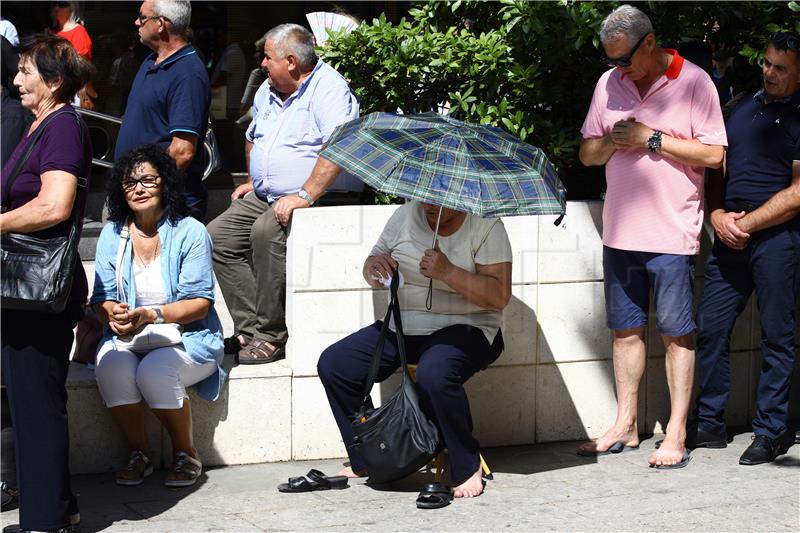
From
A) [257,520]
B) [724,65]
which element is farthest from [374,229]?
[724,65]

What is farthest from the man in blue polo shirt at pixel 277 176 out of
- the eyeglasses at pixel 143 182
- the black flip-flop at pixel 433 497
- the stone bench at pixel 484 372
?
the black flip-flop at pixel 433 497

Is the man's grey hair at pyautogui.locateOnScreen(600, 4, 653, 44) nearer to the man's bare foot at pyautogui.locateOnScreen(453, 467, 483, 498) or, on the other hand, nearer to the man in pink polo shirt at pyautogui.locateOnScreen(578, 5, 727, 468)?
the man in pink polo shirt at pyautogui.locateOnScreen(578, 5, 727, 468)

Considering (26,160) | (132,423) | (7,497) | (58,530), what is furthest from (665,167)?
(7,497)

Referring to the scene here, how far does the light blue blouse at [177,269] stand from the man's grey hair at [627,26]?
2.19 m

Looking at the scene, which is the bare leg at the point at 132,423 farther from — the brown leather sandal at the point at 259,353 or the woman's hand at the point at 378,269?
the woman's hand at the point at 378,269

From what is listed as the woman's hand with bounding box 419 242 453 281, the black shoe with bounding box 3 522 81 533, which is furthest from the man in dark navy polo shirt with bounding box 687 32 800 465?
the black shoe with bounding box 3 522 81 533

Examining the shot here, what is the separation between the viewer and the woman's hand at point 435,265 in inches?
208

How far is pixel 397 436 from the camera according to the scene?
5230mm

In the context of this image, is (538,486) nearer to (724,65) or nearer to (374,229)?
(374,229)

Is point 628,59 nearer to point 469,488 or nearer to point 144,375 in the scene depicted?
point 469,488

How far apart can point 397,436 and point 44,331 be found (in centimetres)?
161

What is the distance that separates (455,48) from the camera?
21.9 feet

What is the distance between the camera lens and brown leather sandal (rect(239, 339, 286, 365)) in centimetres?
603

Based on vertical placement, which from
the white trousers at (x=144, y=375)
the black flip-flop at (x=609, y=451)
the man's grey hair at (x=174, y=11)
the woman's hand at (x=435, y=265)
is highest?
the man's grey hair at (x=174, y=11)
